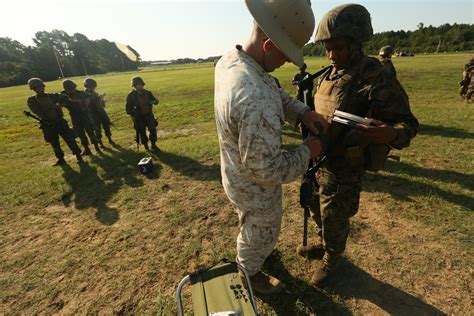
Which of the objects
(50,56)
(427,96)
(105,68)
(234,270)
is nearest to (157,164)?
(234,270)

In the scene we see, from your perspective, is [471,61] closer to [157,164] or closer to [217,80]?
[157,164]

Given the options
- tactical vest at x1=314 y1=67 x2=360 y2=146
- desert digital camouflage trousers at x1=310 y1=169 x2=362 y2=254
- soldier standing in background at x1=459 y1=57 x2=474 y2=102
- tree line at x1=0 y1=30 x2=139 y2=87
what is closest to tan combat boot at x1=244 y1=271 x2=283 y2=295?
desert digital camouflage trousers at x1=310 y1=169 x2=362 y2=254

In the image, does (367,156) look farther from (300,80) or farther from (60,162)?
(60,162)

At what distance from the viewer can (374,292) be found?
317 centimetres

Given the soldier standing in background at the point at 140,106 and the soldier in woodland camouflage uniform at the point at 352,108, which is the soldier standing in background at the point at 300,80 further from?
the soldier standing in background at the point at 140,106

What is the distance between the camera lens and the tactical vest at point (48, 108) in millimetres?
8211

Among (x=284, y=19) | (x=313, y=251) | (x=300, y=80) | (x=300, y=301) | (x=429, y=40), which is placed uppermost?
(x=429, y=40)

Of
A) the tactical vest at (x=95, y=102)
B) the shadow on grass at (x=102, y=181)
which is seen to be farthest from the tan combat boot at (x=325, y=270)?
the tactical vest at (x=95, y=102)

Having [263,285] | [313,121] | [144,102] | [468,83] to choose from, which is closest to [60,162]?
[144,102]

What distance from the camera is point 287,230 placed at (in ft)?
14.4

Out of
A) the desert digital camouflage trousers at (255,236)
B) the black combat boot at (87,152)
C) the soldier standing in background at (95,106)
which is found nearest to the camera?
the desert digital camouflage trousers at (255,236)

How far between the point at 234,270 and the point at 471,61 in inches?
627

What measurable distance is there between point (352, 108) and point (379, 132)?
452mm

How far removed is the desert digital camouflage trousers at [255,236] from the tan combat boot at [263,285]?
1.26 feet
